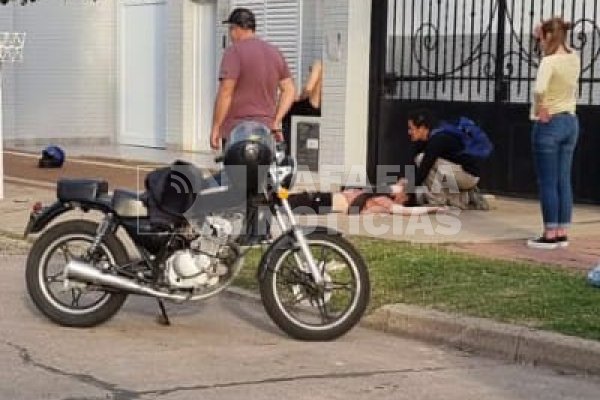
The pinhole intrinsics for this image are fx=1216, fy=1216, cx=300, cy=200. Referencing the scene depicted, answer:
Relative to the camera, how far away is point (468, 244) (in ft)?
34.7

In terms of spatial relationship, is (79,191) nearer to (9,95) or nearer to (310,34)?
(310,34)

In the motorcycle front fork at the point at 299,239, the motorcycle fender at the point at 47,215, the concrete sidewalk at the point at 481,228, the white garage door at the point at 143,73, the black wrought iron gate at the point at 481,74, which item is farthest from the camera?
the white garage door at the point at 143,73

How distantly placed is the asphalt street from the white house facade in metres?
10.0

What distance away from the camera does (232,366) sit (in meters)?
6.85

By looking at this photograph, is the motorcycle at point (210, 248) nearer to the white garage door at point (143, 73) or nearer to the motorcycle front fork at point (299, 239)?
the motorcycle front fork at point (299, 239)

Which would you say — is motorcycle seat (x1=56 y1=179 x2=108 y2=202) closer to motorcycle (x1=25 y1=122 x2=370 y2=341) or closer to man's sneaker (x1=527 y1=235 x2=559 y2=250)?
motorcycle (x1=25 y1=122 x2=370 y2=341)

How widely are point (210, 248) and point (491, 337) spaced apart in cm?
181

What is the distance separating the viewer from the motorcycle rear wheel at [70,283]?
7652mm

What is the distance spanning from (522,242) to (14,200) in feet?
20.7

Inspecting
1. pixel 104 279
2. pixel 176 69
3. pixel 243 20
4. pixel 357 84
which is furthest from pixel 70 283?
pixel 176 69

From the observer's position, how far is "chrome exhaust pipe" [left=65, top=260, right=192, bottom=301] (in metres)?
7.56

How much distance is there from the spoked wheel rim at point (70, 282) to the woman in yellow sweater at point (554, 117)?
4048 mm

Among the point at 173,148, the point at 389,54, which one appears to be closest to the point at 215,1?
the point at 173,148

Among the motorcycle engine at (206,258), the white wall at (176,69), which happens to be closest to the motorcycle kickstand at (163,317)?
the motorcycle engine at (206,258)
